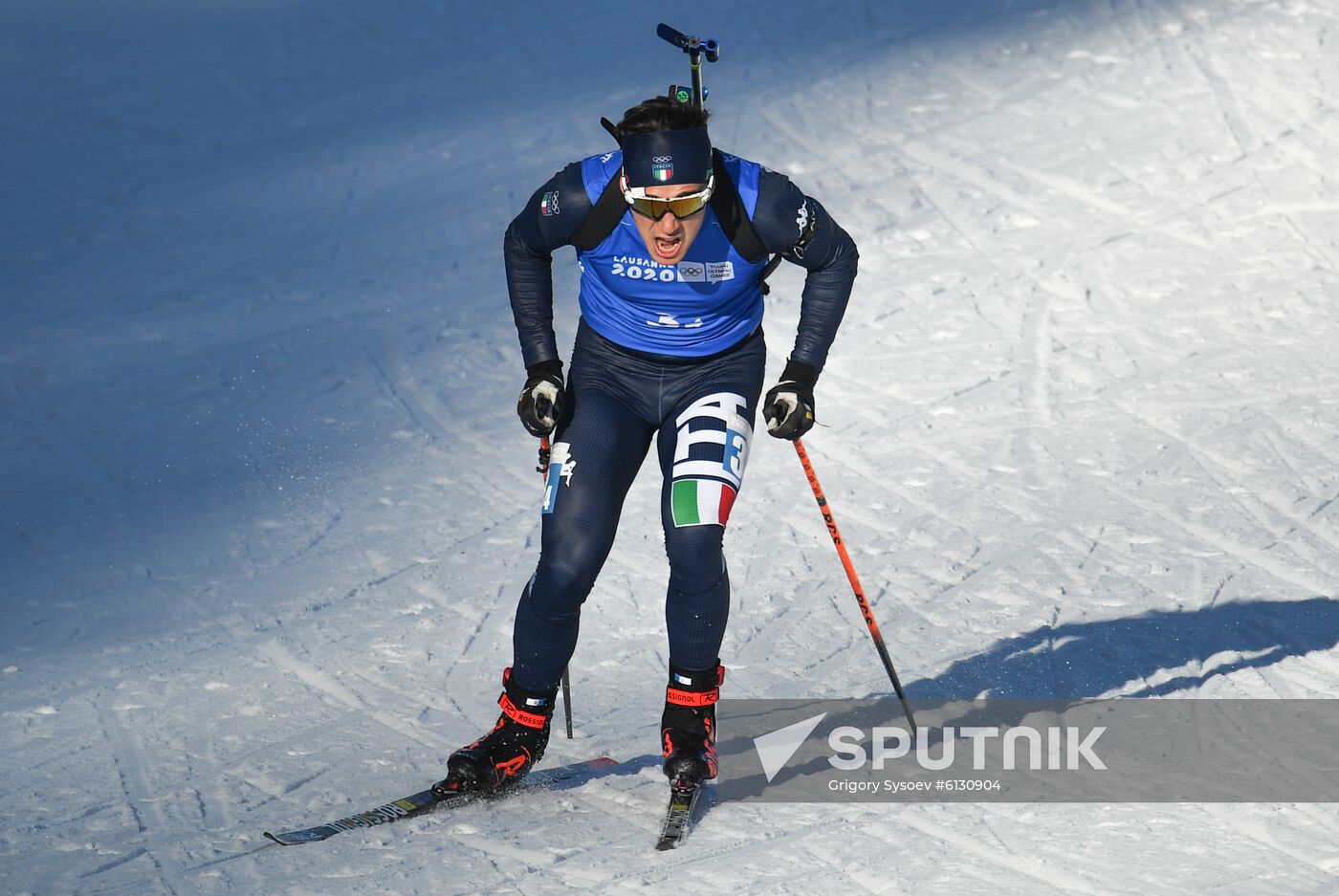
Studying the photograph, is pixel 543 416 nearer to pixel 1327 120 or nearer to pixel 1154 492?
pixel 1154 492

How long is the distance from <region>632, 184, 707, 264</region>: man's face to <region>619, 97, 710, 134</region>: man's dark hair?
17cm

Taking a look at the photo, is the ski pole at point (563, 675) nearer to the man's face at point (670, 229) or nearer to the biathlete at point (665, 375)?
the biathlete at point (665, 375)

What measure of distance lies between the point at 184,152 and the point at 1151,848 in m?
8.42

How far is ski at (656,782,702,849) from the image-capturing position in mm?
4375

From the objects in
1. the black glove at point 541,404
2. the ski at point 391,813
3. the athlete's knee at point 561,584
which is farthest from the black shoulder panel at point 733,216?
the ski at point 391,813

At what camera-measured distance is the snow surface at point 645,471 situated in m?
4.60

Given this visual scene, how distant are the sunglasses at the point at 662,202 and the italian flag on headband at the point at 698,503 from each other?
2.36 feet

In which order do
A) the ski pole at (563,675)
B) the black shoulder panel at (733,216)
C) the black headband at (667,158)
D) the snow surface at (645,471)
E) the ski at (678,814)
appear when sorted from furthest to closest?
the ski pole at (563,675) < the snow surface at (645,471) < the black shoulder panel at (733,216) < the ski at (678,814) < the black headband at (667,158)

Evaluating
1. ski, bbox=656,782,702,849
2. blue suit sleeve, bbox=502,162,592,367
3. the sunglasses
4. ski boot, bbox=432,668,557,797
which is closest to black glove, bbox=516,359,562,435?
blue suit sleeve, bbox=502,162,592,367

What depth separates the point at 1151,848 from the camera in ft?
13.9

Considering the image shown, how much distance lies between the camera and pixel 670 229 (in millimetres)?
4352

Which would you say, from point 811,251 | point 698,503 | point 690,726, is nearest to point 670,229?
point 811,251

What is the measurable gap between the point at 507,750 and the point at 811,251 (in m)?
1.65

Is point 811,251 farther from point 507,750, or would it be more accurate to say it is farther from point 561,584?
point 507,750
